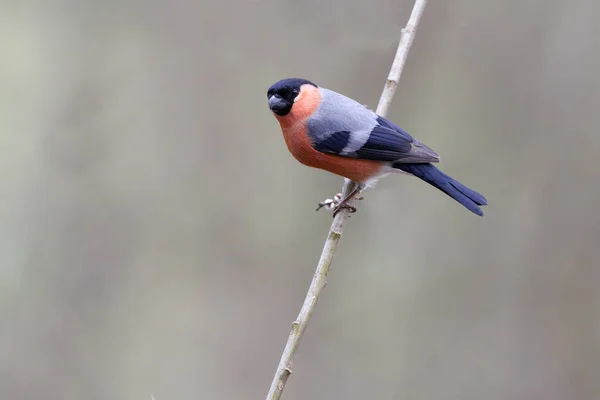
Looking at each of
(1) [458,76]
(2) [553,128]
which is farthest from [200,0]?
(2) [553,128]

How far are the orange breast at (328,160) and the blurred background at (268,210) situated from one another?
4.76 ft

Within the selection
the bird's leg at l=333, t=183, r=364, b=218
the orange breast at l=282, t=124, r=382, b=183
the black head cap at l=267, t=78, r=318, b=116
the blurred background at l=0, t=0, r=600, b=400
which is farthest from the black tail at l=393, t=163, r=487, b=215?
the blurred background at l=0, t=0, r=600, b=400

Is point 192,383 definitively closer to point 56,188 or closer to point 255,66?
point 56,188

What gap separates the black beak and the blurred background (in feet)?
5.30

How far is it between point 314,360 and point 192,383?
1.06 m

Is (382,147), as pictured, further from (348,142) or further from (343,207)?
(343,207)

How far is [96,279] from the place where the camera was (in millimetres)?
5598

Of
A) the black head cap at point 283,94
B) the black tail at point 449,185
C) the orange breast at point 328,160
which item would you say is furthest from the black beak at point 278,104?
the black tail at point 449,185

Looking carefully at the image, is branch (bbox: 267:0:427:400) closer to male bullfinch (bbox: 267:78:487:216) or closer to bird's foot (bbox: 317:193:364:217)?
bird's foot (bbox: 317:193:364:217)

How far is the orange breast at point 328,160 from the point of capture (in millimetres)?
3893

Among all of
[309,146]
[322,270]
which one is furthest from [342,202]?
[322,270]

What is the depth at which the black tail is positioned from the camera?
3738 millimetres

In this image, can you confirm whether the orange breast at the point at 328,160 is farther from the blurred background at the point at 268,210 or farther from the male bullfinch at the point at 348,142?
the blurred background at the point at 268,210

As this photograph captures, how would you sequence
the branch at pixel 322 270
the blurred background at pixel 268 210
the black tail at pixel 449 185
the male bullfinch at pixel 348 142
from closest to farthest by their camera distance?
the branch at pixel 322 270, the black tail at pixel 449 185, the male bullfinch at pixel 348 142, the blurred background at pixel 268 210
